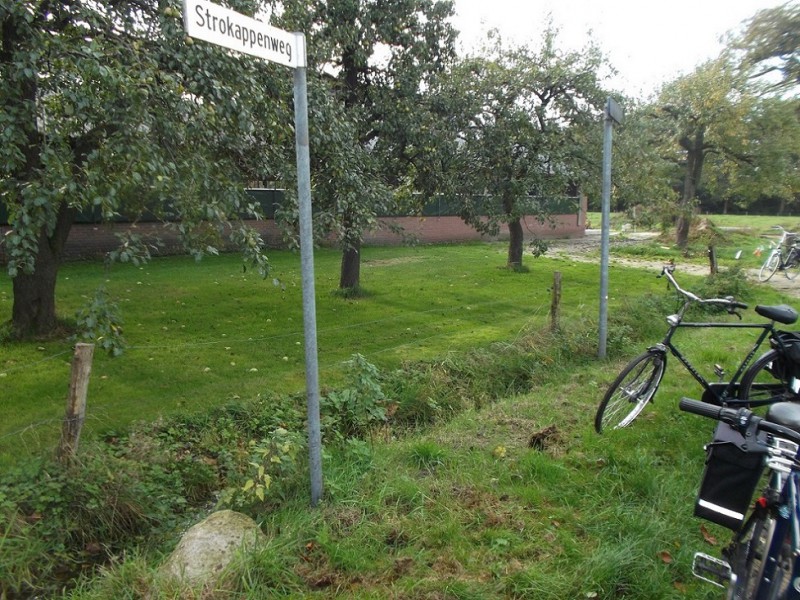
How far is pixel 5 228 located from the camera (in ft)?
49.5

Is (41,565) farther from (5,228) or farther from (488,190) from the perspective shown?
(5,228)

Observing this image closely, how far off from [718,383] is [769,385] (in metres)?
0.37

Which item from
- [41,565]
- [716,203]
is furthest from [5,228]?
[716,203]

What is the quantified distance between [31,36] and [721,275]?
440 inches

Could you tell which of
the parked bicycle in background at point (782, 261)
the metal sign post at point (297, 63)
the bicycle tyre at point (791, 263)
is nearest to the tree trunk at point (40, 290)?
the metal sign post at point (297, 63)

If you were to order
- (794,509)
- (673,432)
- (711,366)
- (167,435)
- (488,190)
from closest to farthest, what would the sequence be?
(794,509)
(673,432)
(167,435)
(711,366)
(488,190)

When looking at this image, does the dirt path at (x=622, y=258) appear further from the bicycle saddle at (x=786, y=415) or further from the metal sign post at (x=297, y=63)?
the metal sign post at (x=297, y=63)

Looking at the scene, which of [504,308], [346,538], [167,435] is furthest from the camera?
[504,308]

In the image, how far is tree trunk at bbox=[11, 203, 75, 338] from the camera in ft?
26.1

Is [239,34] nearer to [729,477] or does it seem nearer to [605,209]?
[729,477]

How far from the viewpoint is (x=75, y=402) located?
3594mm

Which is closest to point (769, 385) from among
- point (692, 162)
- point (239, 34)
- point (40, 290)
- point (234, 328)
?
point (239, 34)

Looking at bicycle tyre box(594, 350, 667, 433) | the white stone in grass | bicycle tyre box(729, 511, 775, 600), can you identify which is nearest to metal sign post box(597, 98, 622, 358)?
bicycle tyre box(594, 350, 667, 433)

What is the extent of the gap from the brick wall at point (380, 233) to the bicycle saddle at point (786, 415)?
6.15 meters
